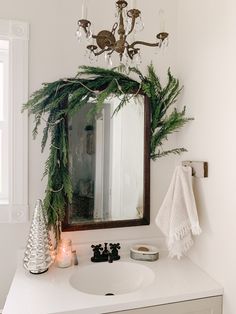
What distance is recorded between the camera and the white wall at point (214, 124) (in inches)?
47.4

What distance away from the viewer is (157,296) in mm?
1174

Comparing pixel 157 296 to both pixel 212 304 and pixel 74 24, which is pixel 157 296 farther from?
pixel 74 24

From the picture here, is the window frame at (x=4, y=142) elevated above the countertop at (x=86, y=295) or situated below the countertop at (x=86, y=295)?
above

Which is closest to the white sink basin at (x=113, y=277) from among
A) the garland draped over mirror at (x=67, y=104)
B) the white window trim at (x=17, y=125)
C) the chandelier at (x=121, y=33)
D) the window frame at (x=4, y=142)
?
the garland draped over mirror at (x=67, y=104)

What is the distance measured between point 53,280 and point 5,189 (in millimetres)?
612

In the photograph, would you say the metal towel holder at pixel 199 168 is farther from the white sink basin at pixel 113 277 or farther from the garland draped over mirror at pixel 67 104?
the white sink basin at pixel 113 277

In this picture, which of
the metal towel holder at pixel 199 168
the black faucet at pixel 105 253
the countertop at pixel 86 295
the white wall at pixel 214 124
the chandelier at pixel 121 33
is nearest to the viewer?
the chandelier at pixel 121 33

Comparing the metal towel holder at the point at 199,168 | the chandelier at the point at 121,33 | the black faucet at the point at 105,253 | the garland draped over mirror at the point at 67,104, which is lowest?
the black faucet at the point at 105,253

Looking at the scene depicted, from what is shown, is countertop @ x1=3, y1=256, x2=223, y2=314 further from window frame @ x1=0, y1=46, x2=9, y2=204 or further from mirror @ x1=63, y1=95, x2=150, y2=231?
window frame @ x1=0, y1=46, x2=9, y2=204

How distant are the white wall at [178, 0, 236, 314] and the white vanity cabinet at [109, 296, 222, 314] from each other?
0.15 ft

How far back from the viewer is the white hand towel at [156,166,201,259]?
1.42 meters

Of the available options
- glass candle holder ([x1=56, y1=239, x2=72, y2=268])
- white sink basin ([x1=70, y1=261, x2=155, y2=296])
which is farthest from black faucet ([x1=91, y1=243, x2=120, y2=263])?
glass candle holder ([x1=56, y1=239, x2=72, y2=268])

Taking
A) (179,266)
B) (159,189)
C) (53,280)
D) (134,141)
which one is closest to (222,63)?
(134,141)

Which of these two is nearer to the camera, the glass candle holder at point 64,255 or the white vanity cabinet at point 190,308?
the white vanity cabinet at point 190,308
